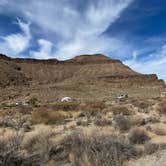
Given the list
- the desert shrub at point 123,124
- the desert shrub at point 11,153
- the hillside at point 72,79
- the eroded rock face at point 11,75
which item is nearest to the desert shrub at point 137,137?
the desert shrub at point 123,124

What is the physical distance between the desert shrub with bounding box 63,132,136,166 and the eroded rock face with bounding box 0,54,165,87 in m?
78.5

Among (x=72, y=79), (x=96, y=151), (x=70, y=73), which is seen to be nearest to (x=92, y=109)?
(x=96, y=151)

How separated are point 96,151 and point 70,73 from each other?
108 m

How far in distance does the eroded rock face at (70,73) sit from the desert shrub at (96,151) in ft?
257

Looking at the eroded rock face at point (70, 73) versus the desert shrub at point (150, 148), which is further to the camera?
the eroded rock face at point (70, 73)

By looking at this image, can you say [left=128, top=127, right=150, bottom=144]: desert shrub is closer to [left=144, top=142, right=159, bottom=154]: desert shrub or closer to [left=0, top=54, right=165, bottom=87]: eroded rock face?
[left=144, top=142, right=159, bottom=154]: desert shrub

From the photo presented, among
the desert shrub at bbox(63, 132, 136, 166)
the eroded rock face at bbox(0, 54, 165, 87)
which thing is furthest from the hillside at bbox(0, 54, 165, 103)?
the desert shrub at bbox(63, 132, 136, 166)

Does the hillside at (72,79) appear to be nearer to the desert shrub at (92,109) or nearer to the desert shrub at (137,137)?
the desert shrub at (92,109)

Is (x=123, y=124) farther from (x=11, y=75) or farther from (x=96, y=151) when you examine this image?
(x=11, y=75)

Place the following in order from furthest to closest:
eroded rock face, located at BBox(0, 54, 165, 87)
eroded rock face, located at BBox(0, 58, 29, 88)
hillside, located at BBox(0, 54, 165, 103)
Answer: eroded rock face, located at BBox(0, 54, 165, 87) < eroded rock face, located at BBox(0, 58, 29, 88) < hillside, located at BBox(0, 54, 165, 103)

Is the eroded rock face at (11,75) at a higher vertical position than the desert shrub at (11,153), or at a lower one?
higher

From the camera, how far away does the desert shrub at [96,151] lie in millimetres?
7324

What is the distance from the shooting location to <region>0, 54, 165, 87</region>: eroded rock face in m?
97.9

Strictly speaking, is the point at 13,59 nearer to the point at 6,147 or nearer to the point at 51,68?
the point at 51,68
